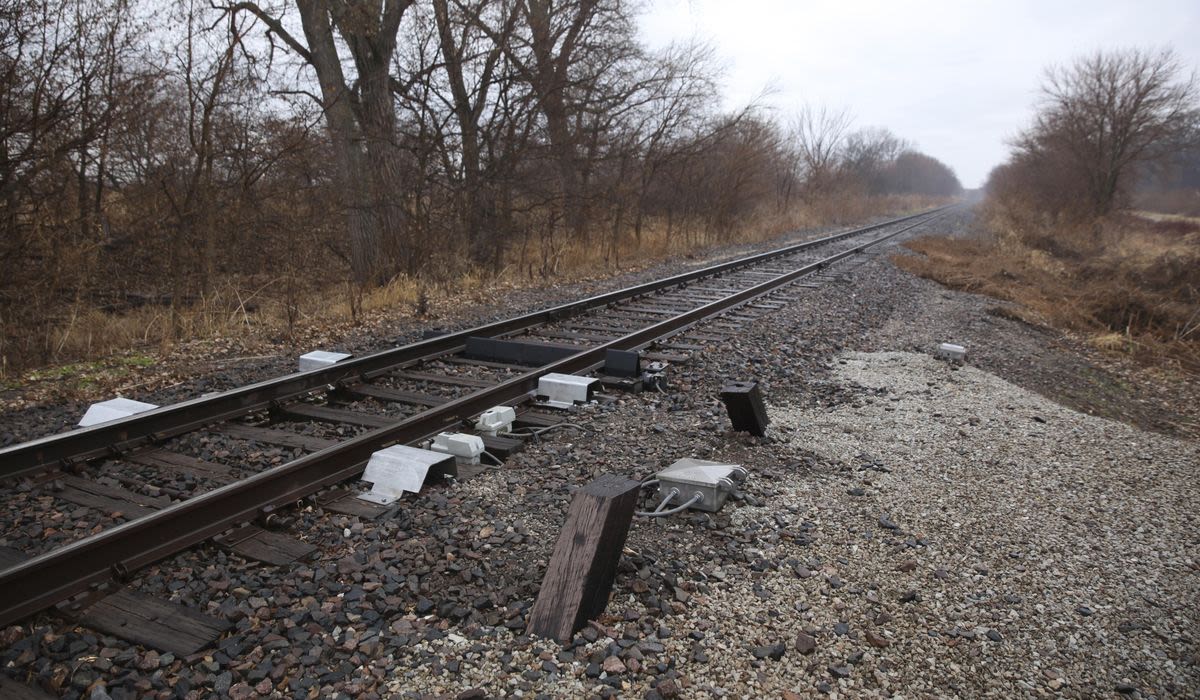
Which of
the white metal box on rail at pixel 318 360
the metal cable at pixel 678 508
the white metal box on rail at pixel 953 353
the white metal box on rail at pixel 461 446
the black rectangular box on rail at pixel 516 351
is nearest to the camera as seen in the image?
the metal cable at pixel 678 508

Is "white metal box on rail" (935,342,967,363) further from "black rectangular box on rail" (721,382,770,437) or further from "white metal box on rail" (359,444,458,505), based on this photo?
"white metal box on rail" (359,444,458,505)

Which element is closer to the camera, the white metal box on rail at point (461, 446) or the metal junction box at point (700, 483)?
the metal junction box at point (700, 483)

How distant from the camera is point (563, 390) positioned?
551 centimetres

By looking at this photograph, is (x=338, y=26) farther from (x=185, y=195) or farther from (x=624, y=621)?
(x=624, y=621)

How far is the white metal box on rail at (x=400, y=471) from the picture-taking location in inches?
148

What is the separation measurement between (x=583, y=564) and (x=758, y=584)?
32.4 inches

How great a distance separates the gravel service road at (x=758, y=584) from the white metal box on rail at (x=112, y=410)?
861 millimetres

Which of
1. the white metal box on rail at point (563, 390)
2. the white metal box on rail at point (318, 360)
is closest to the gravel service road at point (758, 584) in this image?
the white metal box on rail at point (563, 390)

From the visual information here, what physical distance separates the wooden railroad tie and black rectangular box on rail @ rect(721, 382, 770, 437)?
1.82m

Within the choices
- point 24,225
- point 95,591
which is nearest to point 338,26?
point 24,225

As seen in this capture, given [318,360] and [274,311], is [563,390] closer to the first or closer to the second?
[318,360]

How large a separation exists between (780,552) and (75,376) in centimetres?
637

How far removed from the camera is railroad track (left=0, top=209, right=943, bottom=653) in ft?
8.83

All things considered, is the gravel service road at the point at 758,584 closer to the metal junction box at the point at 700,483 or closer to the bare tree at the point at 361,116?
the metal junction box at the point at 700,483
